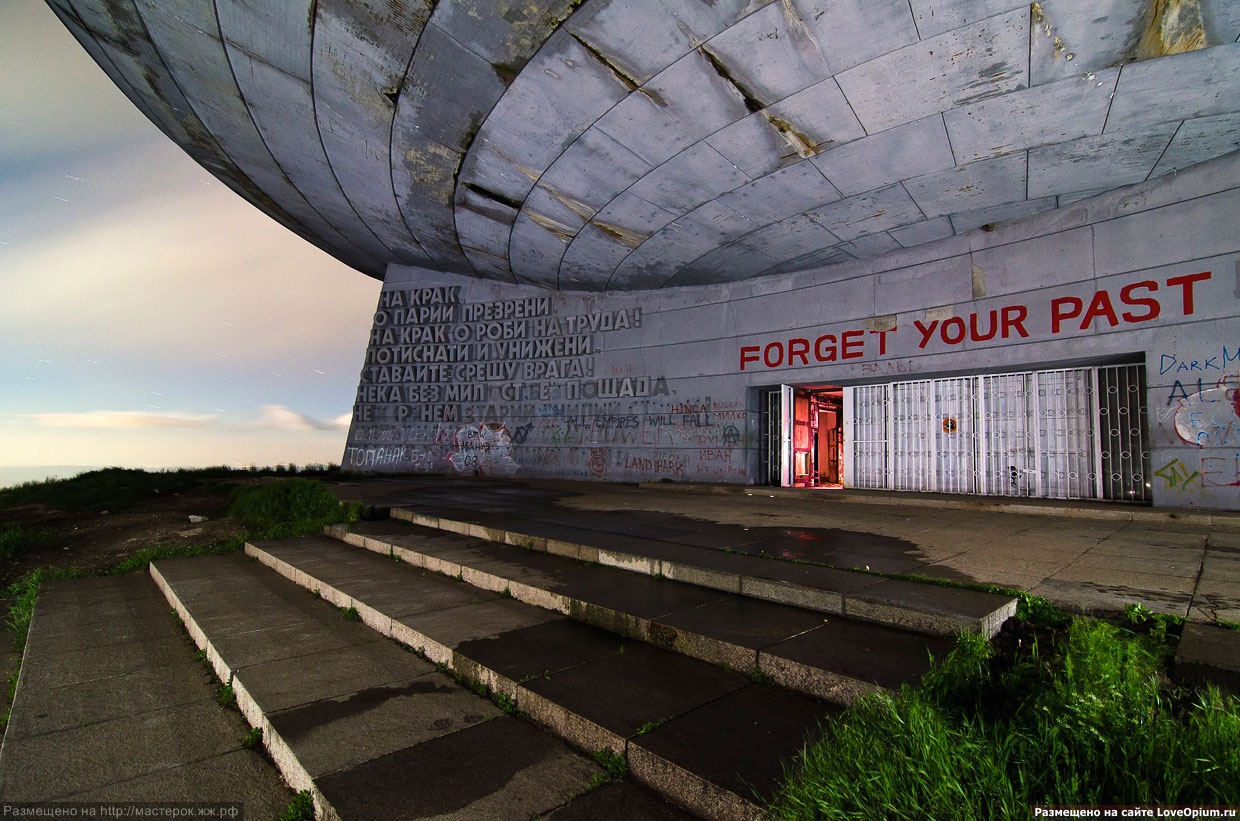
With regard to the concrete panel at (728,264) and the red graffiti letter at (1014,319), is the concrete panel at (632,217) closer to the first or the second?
the concrete panel at (728,264)

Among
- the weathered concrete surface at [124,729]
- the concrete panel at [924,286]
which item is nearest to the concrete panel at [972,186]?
the concrete panel at [924,286]

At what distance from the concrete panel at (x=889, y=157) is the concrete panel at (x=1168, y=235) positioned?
274cm

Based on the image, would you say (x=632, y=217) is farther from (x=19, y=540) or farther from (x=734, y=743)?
(x=19, y=540)

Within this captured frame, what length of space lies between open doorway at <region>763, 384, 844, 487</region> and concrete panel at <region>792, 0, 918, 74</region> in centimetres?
661

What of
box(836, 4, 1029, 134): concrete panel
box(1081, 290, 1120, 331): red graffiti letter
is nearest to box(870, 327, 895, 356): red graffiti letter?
box(1081, 290, 1120, 331): red graffiti letter

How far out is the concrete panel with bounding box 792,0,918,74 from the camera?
20.5ft

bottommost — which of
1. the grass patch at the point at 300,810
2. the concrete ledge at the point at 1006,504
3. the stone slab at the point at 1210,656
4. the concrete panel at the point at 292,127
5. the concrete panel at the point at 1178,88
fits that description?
the grass patch at the point at 300,810

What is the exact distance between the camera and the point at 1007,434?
979cm

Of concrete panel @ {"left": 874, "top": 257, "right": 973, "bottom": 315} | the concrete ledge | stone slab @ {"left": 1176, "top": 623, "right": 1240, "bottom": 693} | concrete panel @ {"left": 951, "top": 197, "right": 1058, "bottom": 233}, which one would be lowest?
stone slab @ {"left": 1176, "top": 623, "right": 1240, "bottom": 693}

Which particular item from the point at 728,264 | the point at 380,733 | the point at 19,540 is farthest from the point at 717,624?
the point at 19,540

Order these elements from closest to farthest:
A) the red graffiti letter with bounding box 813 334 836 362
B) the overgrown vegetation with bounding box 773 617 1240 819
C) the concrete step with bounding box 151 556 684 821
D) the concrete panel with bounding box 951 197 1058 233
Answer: the overgrown vegetation with bounding box 773 617 1240 819 < the concrete step with bounding box 151 556 684 821 < the concrete panel with bounding box 951 197 1058 233 < the red graffiti letter with bounding box 813 334 836 362

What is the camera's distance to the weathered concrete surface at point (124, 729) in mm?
2570

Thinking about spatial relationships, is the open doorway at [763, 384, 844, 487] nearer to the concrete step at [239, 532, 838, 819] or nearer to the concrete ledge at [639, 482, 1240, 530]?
the concrete ledge at [639, 482, 1240, 530]

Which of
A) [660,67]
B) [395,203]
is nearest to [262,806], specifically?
[660,67]
